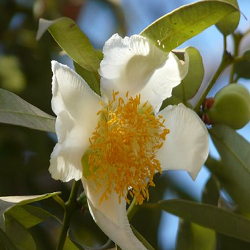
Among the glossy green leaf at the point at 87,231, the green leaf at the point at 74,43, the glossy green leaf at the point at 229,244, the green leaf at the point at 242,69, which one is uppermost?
the green leaf at the point at 74,43

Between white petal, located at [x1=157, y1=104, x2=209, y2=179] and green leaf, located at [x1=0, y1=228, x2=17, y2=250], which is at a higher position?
white petal, located at [x1=157, y1=104, x2=209, y2=179]

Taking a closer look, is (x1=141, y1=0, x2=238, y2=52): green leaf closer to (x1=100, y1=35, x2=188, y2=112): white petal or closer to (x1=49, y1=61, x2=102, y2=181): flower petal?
(x1=100, y1=35, x2=188, y2=112): white petal

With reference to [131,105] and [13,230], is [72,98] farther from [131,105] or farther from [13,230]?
[13,230]

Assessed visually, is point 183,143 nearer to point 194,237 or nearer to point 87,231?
point 194,237

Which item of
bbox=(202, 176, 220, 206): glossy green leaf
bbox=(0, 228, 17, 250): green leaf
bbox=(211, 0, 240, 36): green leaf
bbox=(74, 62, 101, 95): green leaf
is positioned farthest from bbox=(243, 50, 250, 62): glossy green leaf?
bbox=(0, 228, 17, 250): green leaf

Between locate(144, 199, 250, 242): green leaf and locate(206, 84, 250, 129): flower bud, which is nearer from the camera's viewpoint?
locate(144, 199, 250, 242): green leaf

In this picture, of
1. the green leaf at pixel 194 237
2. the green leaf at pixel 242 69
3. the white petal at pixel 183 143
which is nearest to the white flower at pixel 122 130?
the white petal at pixel 183 143

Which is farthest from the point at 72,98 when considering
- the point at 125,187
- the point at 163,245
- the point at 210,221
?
the point at 163,245

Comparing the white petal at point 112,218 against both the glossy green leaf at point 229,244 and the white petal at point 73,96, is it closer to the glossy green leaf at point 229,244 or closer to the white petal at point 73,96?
the white petal at point 73,96
